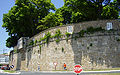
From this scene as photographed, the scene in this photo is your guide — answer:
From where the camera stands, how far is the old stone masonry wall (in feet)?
80.1

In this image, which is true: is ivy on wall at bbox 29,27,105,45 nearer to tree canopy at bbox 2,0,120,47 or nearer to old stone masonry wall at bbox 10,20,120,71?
old stone masonry wall at bbox 10,20,120,71

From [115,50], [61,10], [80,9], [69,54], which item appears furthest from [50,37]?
[61,10]

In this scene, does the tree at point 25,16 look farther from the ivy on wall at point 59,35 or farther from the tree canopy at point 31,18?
the ivy on wall at point 59,35

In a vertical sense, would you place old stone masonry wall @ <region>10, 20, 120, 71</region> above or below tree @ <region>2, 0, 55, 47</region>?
below

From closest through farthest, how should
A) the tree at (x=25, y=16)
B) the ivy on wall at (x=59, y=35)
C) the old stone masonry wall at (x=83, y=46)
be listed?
the old stone masonry wall at (x=83, y=46)
the ivy on wall at (x=59, y=35)
the tree at (x=25, y=16)

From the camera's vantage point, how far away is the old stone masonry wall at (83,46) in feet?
80.1

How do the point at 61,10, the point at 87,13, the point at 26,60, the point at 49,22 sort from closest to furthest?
1. the point at 87,13
2. the point at 26,60
3. the point at 49,22
4. the point at 61,10

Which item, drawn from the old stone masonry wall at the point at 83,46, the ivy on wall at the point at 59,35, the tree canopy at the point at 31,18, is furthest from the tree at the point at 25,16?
the old stone masonry wall at the point at 83,46

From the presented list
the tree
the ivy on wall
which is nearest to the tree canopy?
the tree

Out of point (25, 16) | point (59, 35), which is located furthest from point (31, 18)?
point (59, 35)

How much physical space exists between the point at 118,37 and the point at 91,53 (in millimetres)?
4140

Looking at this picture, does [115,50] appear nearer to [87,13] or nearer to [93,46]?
[93,46]

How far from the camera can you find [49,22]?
132 ft

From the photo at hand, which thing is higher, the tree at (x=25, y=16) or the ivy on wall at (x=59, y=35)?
the tree at (x=25, y=16)
